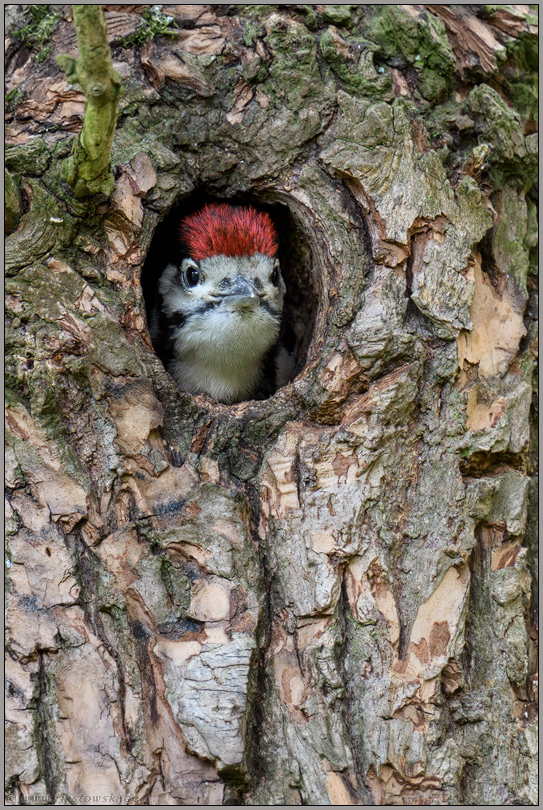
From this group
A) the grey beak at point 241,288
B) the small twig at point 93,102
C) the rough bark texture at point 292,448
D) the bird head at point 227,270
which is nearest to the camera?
the small twig at point 93,102

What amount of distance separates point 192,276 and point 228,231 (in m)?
0.35

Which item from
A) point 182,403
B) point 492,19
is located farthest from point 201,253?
point 492,19

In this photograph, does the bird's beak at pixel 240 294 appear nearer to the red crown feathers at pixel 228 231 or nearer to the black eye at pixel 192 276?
the red crown feathers at pixel 228 231

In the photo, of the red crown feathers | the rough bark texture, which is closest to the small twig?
the rough bark texture

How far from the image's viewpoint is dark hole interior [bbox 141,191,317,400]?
4.09 meters

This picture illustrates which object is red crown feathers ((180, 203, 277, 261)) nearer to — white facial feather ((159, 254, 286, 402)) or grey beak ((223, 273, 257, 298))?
white facial feather ((159, 254, 286, 402))

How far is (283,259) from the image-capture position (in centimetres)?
467

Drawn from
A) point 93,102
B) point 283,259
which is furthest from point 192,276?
point 93,102

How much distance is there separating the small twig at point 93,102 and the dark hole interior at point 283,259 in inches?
37.8

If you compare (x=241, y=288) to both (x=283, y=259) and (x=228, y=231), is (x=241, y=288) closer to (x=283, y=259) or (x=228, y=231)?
(x=228, y=231)

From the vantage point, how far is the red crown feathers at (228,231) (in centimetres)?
384

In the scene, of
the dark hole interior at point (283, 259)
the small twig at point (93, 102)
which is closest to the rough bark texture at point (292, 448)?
the small twig at point (93, 102)

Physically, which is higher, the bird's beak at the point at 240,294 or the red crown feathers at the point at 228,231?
the red crown feathers at the point at 228,231

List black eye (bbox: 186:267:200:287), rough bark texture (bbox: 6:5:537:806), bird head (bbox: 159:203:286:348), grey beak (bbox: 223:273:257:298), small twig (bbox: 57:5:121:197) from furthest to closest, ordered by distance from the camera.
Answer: black eye (bbox: 186:267:200:287) < bird head (bbox: 159:203:286:348) < grey beak (bbox: 223:273:257:298) < rough bark texture (bbox: 6:5:537:806) < small twig (bbox: 57:5:121:197)
